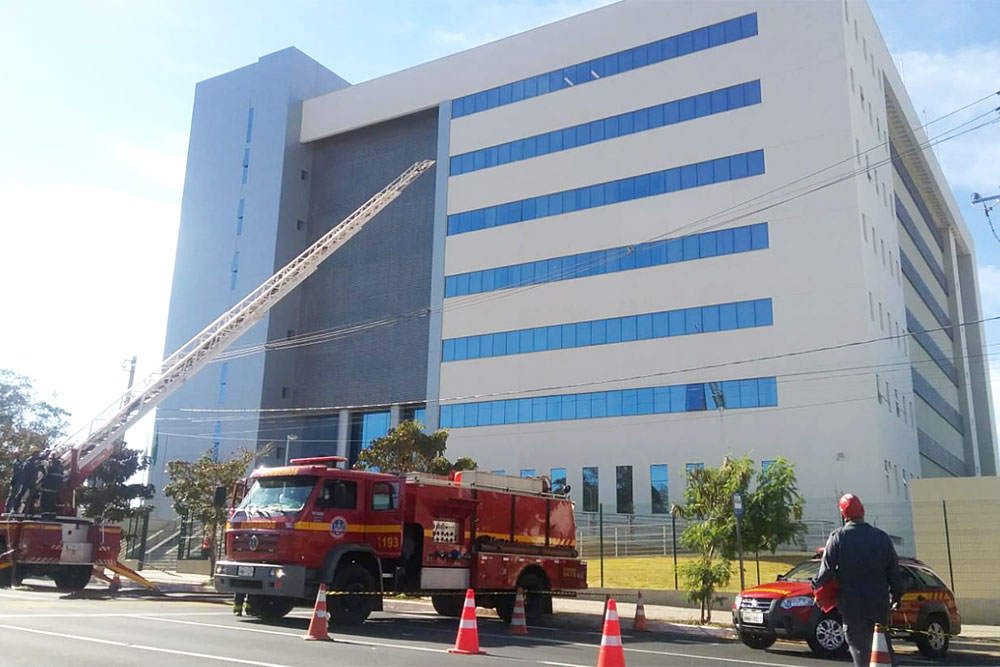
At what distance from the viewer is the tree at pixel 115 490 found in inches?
1654

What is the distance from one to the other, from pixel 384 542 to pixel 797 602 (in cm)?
719

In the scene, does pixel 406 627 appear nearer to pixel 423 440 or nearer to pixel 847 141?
pixel 423 440

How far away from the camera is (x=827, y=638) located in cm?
1314

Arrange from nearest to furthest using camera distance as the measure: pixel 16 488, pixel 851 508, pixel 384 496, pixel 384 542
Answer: pixel 851 508 < pixel 384 542 < pixel 384 496 < pixel 16 488

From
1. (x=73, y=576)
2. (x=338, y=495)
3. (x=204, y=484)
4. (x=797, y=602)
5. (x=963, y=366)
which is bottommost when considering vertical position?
(x=73, y=576)

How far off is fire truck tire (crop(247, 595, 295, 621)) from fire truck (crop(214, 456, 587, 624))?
22 millimetres

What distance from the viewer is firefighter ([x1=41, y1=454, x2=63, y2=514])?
78.9 ft

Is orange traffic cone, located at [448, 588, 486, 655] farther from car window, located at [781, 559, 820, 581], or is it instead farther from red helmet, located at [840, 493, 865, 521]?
car window, located at [781, 559, 820, 581]

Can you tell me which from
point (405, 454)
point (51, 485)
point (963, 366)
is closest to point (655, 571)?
point (405, 454)

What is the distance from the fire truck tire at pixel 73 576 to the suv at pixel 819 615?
17485mm

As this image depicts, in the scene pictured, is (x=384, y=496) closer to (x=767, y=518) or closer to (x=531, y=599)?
(x=531, y=599)

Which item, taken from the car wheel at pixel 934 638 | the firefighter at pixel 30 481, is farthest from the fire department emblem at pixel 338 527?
the firefighter at pixel 30 481

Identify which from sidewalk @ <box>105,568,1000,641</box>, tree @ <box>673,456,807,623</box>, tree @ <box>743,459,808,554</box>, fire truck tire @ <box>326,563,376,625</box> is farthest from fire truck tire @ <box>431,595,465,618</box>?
tree @ <box>743,459,808,554</box>

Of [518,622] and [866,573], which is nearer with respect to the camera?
[866,573]
